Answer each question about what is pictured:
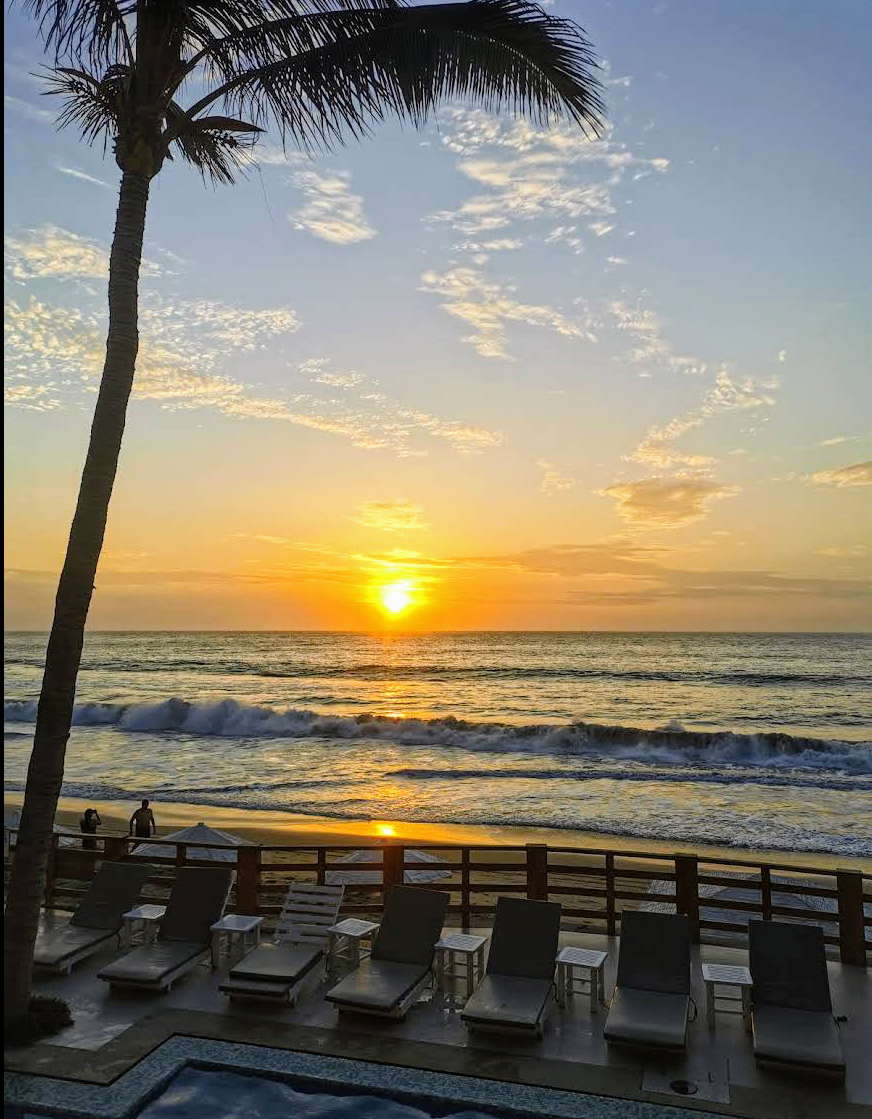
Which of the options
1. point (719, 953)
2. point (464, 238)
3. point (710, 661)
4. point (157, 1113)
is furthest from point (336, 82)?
point (710, 661)

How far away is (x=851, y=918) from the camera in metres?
9.03

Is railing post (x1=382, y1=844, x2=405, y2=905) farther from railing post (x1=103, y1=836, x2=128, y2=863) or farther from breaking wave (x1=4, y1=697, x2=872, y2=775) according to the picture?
breaking wave (x1=4, y1=697, x2=872, y2=775)

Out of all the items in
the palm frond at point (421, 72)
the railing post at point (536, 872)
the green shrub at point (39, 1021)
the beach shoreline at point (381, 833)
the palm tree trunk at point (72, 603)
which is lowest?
the beach shoreline at point (381, 833)

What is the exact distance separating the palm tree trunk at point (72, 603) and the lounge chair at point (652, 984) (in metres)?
4.90

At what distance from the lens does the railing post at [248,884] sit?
995 cm

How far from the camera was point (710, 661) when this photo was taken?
244 feet

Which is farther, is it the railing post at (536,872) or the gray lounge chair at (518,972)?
the railing post at (536,872)

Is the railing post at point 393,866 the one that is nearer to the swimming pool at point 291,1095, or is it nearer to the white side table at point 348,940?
the white side table at point 348,940

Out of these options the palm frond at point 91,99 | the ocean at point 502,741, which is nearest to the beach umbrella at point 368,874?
the ocean at point 502,741

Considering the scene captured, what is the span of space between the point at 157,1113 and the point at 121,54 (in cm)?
861

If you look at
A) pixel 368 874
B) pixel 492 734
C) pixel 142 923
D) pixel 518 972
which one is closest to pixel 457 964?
pixel 518 972

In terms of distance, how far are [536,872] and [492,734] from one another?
1192 inches

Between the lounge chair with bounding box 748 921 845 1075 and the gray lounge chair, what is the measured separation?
1790 mm

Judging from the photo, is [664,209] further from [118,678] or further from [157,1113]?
[118,678]
